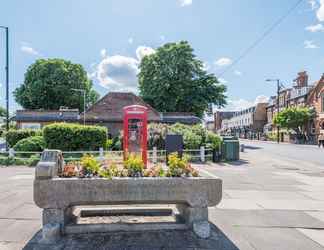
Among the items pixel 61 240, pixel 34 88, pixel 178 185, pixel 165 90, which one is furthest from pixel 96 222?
pixel 34 88

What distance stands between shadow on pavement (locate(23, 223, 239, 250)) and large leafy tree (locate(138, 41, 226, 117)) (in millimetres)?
28553

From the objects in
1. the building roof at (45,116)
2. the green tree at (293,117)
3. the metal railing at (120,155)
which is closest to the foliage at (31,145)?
the metal railing at (120,155)

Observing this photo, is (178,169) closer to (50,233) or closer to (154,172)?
(154,172)

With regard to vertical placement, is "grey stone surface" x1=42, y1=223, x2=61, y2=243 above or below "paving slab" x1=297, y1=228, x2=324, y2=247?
above

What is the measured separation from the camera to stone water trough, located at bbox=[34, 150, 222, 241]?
3.95 metres

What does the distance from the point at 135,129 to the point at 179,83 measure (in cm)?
2086

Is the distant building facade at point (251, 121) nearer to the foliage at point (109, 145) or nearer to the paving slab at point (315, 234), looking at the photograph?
the foliage at point (109, 145)

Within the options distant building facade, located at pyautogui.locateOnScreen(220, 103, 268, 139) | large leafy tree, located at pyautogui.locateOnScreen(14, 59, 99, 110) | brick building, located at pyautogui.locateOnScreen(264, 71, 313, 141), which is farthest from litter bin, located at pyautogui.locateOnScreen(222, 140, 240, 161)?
distant building facade, located at pyautogui.locateOnScreen(220, 103, 268, 139)

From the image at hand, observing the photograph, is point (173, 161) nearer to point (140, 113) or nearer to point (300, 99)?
point (140, 113)

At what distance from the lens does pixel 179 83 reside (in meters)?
32.5

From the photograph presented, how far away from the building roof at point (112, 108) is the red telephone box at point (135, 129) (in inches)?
576

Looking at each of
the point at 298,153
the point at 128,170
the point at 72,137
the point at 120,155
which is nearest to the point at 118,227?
the point at 128,170

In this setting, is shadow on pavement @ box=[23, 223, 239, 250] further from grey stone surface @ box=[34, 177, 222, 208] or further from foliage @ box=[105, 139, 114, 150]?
foliage @ box=[105, 139, 114, 150]

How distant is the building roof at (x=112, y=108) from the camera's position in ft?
89.2
